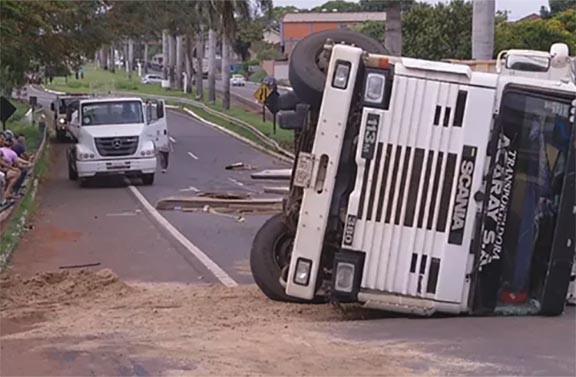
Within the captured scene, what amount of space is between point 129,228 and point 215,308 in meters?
10.4

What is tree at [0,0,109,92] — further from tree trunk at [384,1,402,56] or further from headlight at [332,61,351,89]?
headlight at [332,61,351,89]

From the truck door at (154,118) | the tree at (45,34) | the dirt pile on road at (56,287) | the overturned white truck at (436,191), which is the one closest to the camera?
the overturned white truck at (436,191)

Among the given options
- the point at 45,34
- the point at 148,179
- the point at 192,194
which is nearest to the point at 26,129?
the point at 45,34

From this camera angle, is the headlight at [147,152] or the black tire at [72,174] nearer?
the headlight at [147,152]

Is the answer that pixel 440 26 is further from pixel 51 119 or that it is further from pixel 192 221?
pixel 192 221

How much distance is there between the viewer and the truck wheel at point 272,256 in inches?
478

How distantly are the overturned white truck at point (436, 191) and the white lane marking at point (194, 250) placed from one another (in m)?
3.73

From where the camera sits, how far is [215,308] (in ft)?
40.1

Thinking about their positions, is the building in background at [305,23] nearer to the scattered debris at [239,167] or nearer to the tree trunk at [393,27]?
the scattered debris at [239,167]

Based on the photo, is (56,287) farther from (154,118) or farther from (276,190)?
(154,118)

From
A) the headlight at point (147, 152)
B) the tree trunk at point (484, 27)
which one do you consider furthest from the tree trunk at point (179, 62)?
the tree trunk at point (484, 27)

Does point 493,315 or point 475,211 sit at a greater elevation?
point 475,211

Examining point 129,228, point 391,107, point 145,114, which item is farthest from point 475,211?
point 145,114

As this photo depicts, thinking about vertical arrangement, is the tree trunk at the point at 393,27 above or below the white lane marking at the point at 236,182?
above
